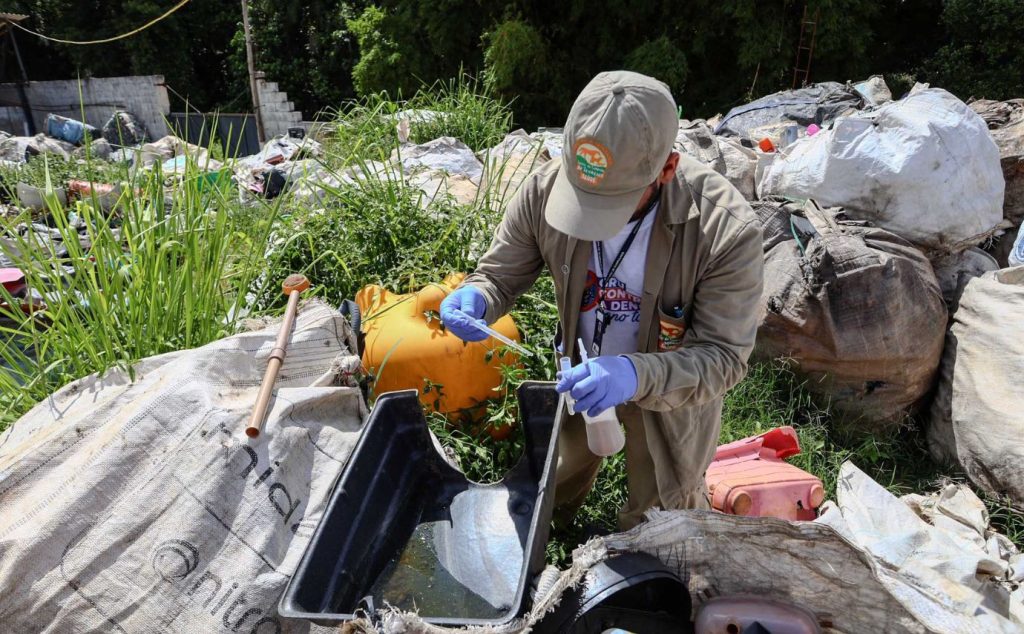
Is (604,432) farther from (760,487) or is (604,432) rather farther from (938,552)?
(938,552)

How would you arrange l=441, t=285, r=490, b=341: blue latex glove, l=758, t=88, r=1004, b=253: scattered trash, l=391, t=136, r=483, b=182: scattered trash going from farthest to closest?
l=391, t=136, r=483, b=182: scattered trash → l=758, t=88, r=1004, b=253: scattered trash → l=441, t=285, r=490, b=341: blue latex glove

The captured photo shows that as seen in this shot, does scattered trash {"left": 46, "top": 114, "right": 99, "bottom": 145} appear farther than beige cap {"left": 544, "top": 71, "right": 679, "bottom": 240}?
Yes

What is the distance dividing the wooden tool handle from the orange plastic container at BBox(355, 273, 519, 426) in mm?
421

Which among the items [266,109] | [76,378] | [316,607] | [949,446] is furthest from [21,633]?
[266,109]

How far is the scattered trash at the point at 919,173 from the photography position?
3.13 m

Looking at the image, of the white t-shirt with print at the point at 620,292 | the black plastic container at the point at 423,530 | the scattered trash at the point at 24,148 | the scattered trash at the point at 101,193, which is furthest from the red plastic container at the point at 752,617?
the scattered trash at the point at 24,148

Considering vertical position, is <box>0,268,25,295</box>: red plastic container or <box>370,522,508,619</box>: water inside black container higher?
<box>370,522,508,619</box>: water inside black container

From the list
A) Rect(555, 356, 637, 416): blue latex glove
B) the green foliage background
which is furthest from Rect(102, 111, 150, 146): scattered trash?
Rect(555, 356, 637, 416): blue latex glove

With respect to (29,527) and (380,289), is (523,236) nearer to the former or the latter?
(380,289)

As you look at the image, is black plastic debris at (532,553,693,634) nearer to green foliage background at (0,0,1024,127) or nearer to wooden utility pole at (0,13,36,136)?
green foliage background at (0,0,1024,127)

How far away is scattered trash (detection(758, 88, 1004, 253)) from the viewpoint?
123 inches

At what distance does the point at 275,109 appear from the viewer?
12.6m

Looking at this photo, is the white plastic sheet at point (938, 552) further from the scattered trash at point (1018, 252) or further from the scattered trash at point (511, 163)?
the scattered trash at point (511, 163)

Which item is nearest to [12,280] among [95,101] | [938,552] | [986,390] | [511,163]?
[511,163]
